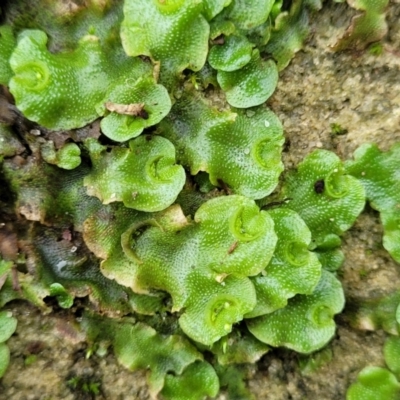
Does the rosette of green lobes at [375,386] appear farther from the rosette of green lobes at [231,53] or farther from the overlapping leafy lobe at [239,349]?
the rosette of green lobes at [231,53]

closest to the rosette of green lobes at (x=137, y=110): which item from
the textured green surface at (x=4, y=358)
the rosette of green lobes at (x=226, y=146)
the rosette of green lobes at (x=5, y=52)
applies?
the rosette of green lobes at (x=226, y=146)

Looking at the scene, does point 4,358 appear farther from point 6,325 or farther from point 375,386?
point 375,386

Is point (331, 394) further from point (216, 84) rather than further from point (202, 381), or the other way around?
point (216, 84)

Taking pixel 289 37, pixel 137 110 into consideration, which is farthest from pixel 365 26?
pixel 137 110

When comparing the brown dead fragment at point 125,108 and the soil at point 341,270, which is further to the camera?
the soil at point 341,270

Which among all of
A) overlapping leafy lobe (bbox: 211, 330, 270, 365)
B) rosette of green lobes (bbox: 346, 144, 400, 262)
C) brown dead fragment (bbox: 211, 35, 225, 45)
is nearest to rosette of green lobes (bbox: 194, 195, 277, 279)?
overlapping leafy lobe (bbox: 211, 330, 270, 365)

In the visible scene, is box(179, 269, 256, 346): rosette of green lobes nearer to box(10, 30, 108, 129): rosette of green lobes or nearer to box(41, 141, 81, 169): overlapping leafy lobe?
box(41, 141, 81, 169): overlapping leafy lobe
